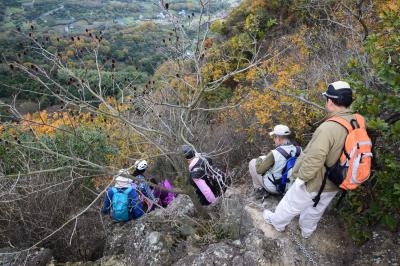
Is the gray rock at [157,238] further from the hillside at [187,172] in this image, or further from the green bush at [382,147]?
the green bush at [382,147]

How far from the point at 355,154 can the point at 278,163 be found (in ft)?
4.25

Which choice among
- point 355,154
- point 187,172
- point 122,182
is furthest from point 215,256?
point 122,182

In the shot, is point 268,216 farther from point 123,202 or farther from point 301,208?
point 123,202

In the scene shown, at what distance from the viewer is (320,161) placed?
3.13 m

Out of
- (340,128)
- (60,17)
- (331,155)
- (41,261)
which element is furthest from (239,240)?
(60,17)

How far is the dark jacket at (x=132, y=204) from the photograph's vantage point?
206 inches

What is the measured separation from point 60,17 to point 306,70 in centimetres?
8218

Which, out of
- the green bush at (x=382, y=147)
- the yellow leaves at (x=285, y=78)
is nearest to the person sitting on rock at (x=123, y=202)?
the green bush at (x=382, y=147)

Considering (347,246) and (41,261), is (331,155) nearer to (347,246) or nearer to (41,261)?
(347,246)

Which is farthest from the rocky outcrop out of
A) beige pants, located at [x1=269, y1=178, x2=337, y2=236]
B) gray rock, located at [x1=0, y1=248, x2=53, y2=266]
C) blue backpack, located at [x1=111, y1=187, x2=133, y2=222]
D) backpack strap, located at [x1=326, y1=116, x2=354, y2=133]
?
backpack strap, located at [x1=326, y1=116, x2=354, y2=133]

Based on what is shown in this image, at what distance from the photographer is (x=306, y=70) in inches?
326

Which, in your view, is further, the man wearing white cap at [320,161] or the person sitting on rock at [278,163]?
the person sitting on rock at [278,163]

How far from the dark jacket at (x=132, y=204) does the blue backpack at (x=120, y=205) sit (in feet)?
0.18

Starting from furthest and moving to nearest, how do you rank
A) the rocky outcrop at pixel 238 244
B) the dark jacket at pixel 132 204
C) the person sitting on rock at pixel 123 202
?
the dark jacket at pixel 132 204, the person sitting on rock at pixel 123 202, the rocky outcrop at pixel 238 244
